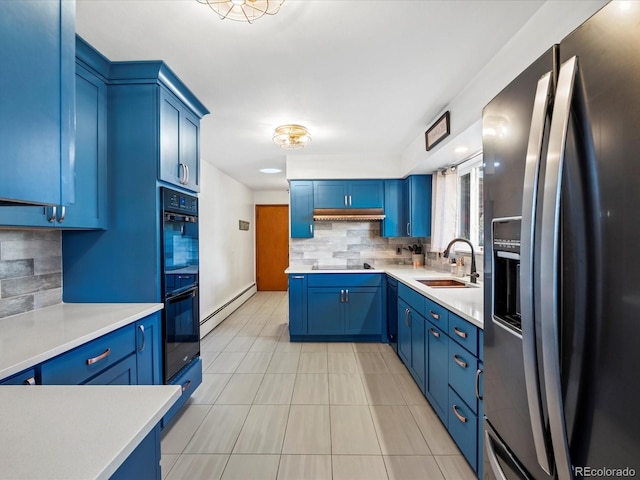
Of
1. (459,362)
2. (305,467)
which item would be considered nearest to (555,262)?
(459,362)

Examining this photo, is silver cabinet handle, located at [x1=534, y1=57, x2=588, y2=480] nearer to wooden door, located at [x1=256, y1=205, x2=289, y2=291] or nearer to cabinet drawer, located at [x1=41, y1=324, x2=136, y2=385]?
cabinet drawer, located at [x1=41, y1=324, x2=136, y2=385]

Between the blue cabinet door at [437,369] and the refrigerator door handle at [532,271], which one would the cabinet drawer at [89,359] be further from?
the blue cabinet door at [437,369]

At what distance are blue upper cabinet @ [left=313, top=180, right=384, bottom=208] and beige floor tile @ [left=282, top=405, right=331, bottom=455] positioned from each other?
250cm

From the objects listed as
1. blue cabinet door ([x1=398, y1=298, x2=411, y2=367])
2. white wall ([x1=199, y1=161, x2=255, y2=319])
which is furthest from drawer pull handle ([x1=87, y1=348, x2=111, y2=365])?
white wall ([x1=199, y1=161, x2=255, y2=319])

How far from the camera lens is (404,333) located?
2861 millimetres

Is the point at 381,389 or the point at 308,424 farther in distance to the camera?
the point at 381,389

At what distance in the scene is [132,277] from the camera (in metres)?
1.89

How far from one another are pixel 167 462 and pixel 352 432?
3.79ft

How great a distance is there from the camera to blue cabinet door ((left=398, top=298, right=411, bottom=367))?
272 centimetres

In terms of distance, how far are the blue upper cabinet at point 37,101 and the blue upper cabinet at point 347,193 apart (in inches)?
124

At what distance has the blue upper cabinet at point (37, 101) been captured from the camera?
764mm

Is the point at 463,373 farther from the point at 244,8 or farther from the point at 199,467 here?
the point at 244,8

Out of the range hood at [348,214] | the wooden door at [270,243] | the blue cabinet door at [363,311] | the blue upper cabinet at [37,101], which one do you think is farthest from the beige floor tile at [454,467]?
the wooden door at [270,243]

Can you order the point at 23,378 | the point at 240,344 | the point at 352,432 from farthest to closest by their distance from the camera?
the point at 240,344 < the point at 352,432 < the point at 23,378
